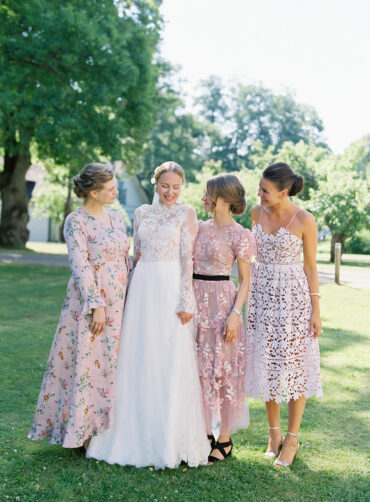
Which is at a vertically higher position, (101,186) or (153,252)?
(101,186)

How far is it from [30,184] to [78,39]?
88.9ft

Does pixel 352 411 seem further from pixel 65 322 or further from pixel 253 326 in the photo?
pixel 65 322

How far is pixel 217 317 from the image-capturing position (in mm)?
3945

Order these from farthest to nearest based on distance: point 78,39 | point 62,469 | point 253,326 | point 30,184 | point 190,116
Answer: point 190,116
point 30,184
point 78,39
point 253,326
point 62,469

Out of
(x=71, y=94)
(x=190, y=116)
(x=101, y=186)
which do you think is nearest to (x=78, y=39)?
(x=71, y=94)

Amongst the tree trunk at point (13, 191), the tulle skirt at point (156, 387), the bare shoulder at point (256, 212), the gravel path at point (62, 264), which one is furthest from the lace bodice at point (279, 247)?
the tree trunk at point (13, 191)

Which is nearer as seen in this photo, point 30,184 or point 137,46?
point 137,46

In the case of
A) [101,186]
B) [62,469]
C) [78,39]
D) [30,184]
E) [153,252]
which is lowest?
[62,469]

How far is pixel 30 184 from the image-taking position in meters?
42.0

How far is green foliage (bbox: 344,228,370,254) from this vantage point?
38.2m

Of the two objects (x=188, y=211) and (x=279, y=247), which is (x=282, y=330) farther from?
(x=188, y=211)

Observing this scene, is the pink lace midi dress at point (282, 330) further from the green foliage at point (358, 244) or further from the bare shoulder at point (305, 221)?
the green foliage at point (358, 244)

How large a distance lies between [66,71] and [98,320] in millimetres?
15394

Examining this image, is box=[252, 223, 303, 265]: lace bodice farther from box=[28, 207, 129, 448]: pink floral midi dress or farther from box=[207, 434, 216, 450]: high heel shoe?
box=[207, 434, 216, 450]: high heel shoe
